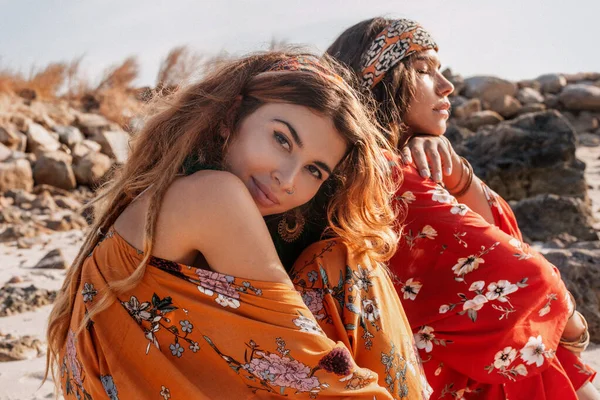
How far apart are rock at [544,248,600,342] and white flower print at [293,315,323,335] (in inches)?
100

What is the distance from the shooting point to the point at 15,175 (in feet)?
30.5

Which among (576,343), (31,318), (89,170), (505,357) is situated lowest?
(89,170)

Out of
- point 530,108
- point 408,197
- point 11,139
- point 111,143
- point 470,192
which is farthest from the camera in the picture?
point 530,108

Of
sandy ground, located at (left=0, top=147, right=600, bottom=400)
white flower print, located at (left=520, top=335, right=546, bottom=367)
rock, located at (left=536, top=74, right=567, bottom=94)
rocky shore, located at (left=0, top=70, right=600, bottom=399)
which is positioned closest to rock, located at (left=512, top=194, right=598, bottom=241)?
rocky shore, located at (left=0, top=70, right=600, bottom=399)

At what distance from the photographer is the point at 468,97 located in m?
16.7

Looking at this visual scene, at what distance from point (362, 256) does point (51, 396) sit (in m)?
1.76

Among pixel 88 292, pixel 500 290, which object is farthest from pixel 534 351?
pixel 88 292

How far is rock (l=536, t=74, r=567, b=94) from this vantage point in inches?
714

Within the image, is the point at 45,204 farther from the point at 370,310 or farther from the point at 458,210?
the point at 370,310

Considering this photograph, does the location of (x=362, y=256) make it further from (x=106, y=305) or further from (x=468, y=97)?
(x=468, y=97)

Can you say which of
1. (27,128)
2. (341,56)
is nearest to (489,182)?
(341,56)

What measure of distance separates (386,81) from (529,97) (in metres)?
15.2

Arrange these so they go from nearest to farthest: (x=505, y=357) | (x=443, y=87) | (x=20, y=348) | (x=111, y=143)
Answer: (x=505, y=357), (x=443, y=87), (x=20, y=348), (x=111, y=143)

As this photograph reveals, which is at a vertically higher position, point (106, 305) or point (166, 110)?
point (166, 110)
